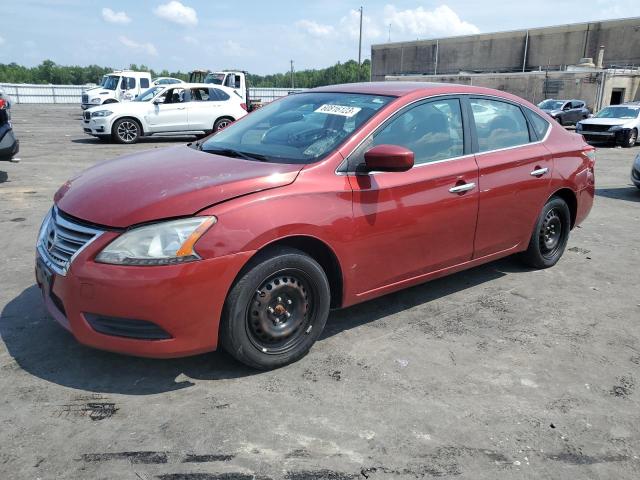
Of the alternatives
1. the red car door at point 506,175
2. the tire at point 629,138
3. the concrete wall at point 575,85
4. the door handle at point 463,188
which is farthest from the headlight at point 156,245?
the concrete wall at point 575,85

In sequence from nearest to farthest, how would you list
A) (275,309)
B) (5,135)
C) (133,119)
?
(275,309), (5,135), (133,119)

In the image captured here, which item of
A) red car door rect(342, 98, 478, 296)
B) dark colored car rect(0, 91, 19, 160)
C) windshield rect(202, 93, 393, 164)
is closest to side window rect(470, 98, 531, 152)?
red car door rect(342, 98, 478, 296)

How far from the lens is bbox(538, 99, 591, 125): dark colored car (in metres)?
28.4

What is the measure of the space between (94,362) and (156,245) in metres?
1.00

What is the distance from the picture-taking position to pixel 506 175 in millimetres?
4543

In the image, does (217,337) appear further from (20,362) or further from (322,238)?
(20,362)

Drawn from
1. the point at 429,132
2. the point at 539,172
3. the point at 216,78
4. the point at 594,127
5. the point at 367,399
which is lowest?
the point at 367,399

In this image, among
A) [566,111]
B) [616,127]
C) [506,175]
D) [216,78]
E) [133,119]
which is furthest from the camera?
[566,111]

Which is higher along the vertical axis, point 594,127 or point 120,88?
point 120,88

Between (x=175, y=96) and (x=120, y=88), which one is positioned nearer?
(x=175, y=96)

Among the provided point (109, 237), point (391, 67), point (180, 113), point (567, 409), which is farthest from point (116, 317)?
point (391, 67)

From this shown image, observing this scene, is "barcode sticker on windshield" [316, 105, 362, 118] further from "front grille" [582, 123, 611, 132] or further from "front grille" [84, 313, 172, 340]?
"front grille" [582, 123, 611, 132]

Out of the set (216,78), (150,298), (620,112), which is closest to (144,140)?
(216,78)

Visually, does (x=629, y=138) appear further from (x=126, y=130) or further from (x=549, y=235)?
(x=549, y=235)
